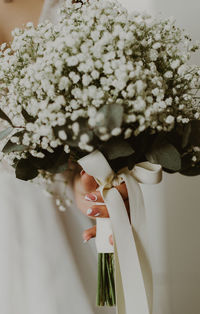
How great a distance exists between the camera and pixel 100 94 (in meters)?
0.69

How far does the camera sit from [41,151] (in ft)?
2.64

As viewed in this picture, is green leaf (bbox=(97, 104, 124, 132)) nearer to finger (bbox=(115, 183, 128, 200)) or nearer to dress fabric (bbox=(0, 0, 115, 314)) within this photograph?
finger (bbox=(115, 183, 128, 200))

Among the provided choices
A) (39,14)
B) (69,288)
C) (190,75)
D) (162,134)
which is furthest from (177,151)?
(39,14)

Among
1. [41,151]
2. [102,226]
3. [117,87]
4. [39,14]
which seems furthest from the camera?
[39,14]

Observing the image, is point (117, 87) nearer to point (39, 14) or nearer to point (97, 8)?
point (97, 8)

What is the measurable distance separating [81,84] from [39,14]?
1.96ft

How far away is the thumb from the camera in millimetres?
949

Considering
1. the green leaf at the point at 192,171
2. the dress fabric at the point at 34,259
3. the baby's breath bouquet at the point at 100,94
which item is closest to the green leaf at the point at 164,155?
the baby's breath bouquet at the point at 100,94

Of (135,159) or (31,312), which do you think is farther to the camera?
(31,312)

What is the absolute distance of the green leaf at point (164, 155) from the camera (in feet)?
2.49

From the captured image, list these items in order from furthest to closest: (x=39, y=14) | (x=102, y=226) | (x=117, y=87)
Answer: (x=39, y=14) < (x=102, y=226) < (x=117, y=87)

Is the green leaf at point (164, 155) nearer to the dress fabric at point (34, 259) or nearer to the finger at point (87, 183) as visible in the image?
the finger at point (87, 183)

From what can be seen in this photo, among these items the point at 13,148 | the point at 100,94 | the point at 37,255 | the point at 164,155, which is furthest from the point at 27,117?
the point at 37,255

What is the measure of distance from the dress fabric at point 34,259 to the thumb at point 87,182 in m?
0.12
